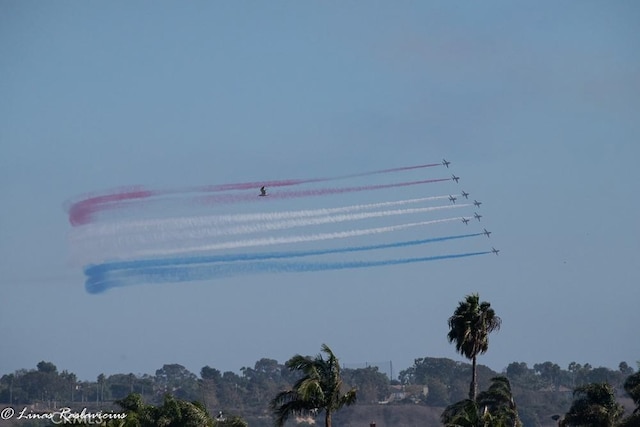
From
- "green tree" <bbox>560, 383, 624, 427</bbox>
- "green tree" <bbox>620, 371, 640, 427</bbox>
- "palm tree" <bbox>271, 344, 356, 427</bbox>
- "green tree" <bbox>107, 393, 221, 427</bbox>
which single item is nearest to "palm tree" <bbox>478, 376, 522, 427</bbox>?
"green tree" <bbox>560, 383, 624, 427</bbox>

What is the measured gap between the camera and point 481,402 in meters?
122

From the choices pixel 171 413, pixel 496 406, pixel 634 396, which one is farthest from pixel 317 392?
pixel 634 396

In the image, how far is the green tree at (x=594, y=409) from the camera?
117 m

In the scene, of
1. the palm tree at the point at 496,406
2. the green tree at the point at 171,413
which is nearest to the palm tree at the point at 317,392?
the palm tree at the point at 496,406

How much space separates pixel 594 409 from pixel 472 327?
16585mm

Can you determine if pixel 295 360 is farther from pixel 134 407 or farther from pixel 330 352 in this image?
pixel 134 407

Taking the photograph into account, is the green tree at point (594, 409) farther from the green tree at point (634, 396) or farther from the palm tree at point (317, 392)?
the palm tree at point (317, 392)

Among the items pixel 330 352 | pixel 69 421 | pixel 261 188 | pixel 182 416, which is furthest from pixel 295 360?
pixel 261 188

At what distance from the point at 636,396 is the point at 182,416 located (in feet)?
146

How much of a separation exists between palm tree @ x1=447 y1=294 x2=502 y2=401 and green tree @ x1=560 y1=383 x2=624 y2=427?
13.9 metres

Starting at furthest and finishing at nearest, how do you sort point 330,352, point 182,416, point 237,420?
point 237,420 → point 182,416 → point 330,352

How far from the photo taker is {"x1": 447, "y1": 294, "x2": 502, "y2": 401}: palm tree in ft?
357

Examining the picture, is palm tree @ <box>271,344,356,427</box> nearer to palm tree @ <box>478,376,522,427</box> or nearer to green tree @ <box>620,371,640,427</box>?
palm tree @ <box>478,376,522,427</box>

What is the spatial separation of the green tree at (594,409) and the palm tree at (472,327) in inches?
546
